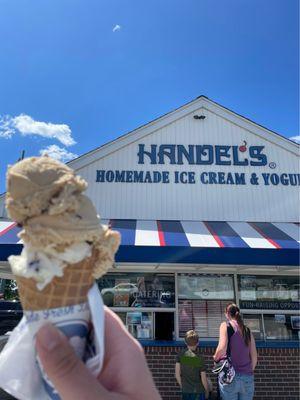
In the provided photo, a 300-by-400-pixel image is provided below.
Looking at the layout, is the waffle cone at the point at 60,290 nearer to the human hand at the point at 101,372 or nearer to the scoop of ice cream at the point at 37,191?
the human hand at the point at 101,372

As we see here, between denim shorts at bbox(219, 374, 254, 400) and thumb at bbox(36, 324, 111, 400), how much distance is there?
4.34 m

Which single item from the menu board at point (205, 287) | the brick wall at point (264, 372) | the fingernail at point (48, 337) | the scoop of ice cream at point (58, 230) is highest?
the scoop of ice cream at point (58, 230)

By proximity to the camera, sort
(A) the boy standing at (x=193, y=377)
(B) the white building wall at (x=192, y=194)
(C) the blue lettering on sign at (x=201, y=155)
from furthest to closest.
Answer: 1. (C) the blue lettering on sign at (x=201, y=155)
2. (B) the white building wall at (x=192, y=194)
3. (A) the boy standing at (x=193, y=377)

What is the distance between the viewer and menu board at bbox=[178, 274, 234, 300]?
7.61m

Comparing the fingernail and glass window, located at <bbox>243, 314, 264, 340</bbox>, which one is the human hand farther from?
glass window, located at <bbox>243, 314, 264, 340</bbox>

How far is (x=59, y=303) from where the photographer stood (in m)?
1.25

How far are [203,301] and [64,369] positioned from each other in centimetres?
674

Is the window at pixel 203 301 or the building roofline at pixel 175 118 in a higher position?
the building roofline at pixel 175 118

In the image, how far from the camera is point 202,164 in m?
8.66

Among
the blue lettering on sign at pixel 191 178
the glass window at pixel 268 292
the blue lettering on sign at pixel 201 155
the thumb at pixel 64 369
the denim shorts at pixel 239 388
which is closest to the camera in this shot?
the thumb at pixel 64 369

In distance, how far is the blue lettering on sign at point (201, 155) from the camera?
342 inches

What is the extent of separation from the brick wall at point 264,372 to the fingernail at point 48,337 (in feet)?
20.9

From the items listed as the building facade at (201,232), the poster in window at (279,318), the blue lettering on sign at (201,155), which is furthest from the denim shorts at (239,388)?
the blue lettering on sign at (201,155)

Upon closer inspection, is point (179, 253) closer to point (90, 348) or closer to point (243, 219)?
point (243, 219)
